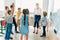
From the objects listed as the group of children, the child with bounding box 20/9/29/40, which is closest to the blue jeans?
the group of children

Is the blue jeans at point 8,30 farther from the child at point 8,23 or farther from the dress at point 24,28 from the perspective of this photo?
the dress at point 24,28

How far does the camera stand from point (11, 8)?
149 centimetres

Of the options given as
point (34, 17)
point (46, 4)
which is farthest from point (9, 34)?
point (46, 4)

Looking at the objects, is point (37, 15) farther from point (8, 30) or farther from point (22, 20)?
point (8, 30)

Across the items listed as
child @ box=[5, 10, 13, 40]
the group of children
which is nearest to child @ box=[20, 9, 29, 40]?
the group of children

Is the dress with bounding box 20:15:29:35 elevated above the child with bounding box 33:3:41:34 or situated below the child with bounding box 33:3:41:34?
below

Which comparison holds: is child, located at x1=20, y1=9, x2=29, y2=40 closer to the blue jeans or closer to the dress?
the dress

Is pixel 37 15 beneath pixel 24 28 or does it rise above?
above

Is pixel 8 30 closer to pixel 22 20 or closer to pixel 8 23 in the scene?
pixel 8 23

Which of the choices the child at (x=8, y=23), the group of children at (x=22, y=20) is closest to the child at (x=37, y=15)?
the group of children at (x=22, y=20)

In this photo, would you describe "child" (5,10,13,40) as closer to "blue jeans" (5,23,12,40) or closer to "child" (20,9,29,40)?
"blue jeans" (5,23,12,40)

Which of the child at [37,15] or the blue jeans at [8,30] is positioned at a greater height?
the child at [37,15]

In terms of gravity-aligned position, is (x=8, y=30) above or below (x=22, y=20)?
below

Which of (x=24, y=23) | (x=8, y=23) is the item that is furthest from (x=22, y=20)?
(x=8, y=23)
